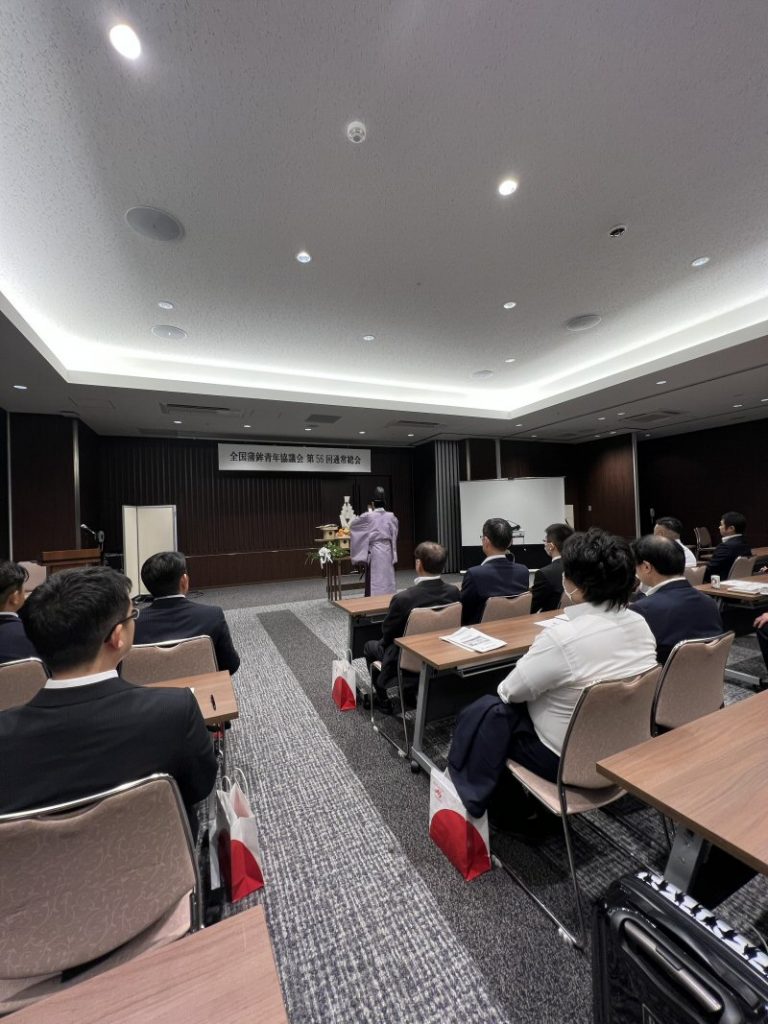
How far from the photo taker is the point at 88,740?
33.7 inches

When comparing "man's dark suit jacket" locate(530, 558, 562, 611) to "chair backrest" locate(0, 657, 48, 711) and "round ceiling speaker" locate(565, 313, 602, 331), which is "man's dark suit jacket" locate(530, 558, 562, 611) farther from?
"round ceiling speaker" locate(565, 313, 602, 331)

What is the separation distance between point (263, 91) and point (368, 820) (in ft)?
11.2

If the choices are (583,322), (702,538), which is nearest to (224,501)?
(583,322)

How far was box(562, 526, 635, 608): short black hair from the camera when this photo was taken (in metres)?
1.37

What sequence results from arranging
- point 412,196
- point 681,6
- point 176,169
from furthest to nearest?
point 412,196
point 176,169
point 681,6

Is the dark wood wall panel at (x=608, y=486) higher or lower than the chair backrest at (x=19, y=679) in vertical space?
higher

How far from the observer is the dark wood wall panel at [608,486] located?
862 centimetres

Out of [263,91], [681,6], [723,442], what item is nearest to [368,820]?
[263,91]

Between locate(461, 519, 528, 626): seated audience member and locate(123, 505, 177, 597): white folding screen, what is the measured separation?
18.7ft

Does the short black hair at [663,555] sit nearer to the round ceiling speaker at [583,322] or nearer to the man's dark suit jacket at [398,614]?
the man's dark suit jacket at [398,614]

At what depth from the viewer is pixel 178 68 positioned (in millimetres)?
1764

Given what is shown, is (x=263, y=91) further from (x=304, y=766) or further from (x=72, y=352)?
(x=72, y=352)

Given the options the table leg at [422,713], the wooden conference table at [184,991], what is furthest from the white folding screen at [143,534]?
the wooden conference table at [184,991]

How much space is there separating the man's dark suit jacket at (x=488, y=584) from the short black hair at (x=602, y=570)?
1.21m
